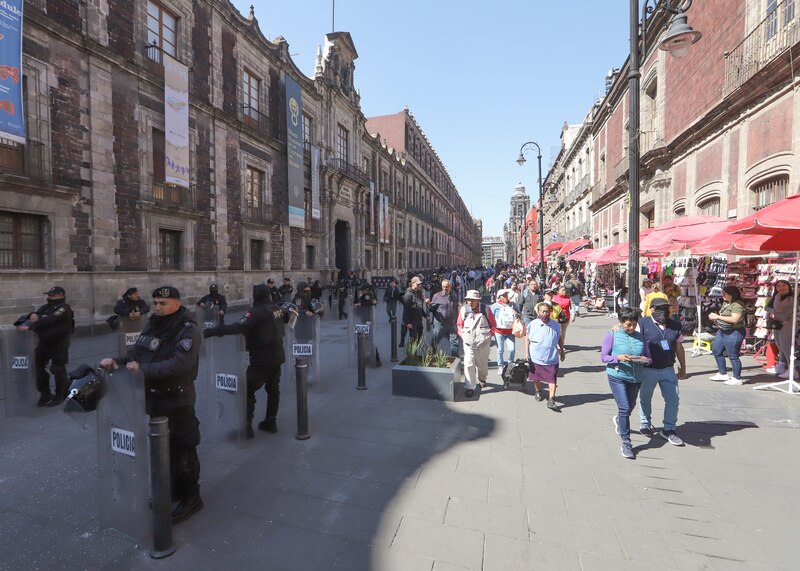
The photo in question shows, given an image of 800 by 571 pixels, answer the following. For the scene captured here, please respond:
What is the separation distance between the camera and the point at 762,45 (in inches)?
377

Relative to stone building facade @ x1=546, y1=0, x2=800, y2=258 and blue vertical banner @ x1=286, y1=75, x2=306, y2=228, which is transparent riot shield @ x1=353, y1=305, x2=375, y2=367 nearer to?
stone building facade @ x1=546, y1=0, x2=800, y2=258

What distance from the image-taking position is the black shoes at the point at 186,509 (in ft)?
10.0

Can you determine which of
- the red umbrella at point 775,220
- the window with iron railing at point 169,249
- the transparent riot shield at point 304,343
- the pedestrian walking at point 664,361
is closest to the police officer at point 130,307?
the transparent riot shield at point 304,343

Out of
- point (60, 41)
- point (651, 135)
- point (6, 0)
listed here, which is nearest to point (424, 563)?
point (6, 0)

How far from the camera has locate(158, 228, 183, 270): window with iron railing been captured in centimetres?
1447

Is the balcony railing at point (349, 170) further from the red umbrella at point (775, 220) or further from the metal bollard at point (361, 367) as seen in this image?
the red umbrella at point (775, 220)

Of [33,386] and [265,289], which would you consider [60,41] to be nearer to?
[33,386]

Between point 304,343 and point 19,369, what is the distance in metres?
3.77

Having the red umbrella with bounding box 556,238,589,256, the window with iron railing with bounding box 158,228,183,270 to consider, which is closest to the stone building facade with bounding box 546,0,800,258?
the red umbrella with bounding box 556,238,589,256

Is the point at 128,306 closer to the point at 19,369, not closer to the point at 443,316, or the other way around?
the point at 19,369

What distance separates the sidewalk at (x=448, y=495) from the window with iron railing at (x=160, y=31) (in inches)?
538

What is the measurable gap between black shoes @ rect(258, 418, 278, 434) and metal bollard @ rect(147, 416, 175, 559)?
6.47ft

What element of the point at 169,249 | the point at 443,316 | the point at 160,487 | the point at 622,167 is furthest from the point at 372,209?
the point at 160,487

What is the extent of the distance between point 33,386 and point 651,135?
22096mm
